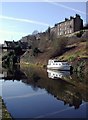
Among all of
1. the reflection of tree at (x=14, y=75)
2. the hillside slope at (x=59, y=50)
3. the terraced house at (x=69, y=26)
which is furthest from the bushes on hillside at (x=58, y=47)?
the terraced house at (x=69, y=26)

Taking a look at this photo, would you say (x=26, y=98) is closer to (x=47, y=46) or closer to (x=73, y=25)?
(x=47, y=46)

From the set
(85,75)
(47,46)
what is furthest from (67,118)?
(47,46)

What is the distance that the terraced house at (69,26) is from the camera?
441ft

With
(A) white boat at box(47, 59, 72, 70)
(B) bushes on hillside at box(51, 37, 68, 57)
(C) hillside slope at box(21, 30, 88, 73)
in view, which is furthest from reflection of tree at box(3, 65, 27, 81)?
(B) bushes on hillside at box(51, 37, 68, 57)

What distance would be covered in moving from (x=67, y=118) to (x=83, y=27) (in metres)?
115

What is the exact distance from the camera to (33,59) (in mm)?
97375

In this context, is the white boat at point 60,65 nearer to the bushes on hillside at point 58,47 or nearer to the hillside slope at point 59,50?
the hillside slope at point 59,50

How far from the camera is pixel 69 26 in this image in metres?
141

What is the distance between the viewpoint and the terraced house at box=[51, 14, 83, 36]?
13438cm

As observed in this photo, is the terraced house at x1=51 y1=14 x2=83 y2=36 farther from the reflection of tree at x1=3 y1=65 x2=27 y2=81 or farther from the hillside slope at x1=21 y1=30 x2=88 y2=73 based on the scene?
the reflection of tree at x1=3 y1=65 x2=27 y2=81

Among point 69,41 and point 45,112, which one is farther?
point 69,41

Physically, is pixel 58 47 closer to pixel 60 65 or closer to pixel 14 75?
pixel 60 65

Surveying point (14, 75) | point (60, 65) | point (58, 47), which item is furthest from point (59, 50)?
point (14, 75)

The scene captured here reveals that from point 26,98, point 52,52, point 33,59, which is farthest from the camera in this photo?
point 33,59
